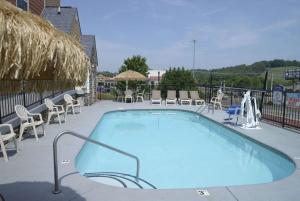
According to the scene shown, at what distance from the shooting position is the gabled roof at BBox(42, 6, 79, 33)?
49.2 ft

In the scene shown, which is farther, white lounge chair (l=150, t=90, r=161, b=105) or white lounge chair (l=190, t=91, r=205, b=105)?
white lounge chair (l=150, t=90, r=161, b=105)

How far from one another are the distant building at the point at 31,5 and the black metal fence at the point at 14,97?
150 inches

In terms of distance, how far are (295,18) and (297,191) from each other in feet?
57.6

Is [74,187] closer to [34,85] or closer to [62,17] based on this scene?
[34,85]

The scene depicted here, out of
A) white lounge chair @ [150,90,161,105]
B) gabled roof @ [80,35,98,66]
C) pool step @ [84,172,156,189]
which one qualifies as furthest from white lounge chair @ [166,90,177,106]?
pool step @ [84,172,156,189]

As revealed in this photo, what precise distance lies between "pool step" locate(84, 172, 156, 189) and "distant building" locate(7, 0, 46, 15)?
8049 mm

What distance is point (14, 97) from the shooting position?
818cm

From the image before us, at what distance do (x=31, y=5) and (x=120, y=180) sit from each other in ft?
35.3

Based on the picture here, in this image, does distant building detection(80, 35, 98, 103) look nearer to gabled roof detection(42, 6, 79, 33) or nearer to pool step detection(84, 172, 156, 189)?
gabled roof detection(42, 6, 79, 33)

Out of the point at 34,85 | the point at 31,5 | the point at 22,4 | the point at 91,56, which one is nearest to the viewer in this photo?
the point at 34,85

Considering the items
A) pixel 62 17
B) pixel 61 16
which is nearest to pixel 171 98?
pixel 62 17

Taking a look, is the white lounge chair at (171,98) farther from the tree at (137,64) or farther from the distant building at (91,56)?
the tree at (137,64)

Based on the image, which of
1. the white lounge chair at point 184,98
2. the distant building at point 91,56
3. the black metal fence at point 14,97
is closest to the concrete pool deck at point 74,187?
the black metal fence at point 14,97

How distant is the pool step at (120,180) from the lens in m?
5.18
